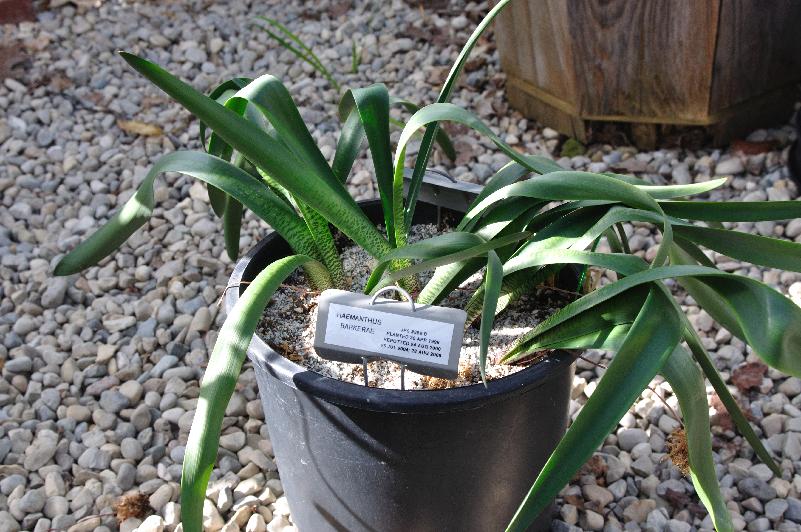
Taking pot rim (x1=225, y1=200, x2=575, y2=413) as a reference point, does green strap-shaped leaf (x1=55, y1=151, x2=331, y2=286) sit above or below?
above

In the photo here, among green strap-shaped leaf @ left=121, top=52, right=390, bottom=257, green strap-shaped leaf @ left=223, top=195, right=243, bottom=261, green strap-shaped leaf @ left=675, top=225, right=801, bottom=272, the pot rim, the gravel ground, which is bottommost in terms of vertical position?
the gravel ground

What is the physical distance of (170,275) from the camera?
7.15ft

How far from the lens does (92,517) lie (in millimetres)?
1619

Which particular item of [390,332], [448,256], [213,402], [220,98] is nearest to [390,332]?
[390,332]

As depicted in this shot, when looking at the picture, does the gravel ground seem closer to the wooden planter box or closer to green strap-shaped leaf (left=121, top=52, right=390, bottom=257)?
the wooden planter box

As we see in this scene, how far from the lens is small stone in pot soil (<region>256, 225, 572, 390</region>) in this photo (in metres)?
1.27

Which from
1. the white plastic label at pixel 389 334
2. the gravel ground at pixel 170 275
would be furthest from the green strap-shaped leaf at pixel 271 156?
the gravel ground at pixel 170 275

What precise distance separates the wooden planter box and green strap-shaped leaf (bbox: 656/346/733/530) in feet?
4.75

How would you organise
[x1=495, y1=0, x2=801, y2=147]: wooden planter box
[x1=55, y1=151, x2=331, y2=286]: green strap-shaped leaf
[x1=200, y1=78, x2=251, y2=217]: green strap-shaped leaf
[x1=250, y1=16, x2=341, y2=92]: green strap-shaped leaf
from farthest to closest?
[x1=250, y1=16, x2=341, y2=92]: green strap-shaped leaf, [x1=495, y1=0, x2=801, y2=147]: wooden planter box, [x1=200, y1=78, x2=251, y2=217]: green strap-shaped leaf, [x1=55, y1=151, x2=331, y2=286]: green strap-shaped leaf

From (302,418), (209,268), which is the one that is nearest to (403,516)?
(302,418)

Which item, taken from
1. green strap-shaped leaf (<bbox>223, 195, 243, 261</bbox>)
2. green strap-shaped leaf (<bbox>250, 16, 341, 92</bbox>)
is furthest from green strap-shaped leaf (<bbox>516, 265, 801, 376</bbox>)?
green strap-shaped leaf (<bbox>250, 16, 341, 92</bbox>)

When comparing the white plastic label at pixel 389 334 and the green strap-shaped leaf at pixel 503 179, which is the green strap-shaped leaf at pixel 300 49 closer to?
the green strap-shaped leaf at pixel 503 179

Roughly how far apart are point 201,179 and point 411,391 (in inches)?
17.4

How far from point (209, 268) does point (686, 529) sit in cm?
126
